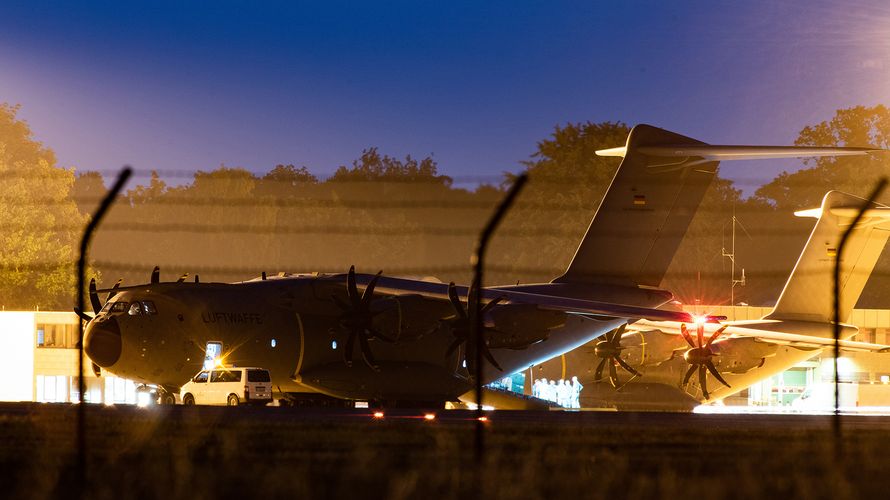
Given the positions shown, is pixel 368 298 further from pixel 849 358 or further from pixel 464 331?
pixel 849 358

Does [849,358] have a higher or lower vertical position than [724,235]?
lower

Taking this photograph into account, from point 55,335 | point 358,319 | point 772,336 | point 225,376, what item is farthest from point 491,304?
point 55,335

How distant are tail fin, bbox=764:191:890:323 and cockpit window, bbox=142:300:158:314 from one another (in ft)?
70.7

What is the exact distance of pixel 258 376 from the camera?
3272cm

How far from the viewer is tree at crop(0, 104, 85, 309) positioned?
8594 cm

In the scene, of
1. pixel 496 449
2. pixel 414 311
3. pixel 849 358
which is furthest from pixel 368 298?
pixel 849 358

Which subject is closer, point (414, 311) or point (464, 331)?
point (464, 331)

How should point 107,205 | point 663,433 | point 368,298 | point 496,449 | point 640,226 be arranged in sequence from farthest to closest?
point 640,226, point 368,298, point 663,433, point 496,449, point 107,205

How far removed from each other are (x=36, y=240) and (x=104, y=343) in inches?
2388

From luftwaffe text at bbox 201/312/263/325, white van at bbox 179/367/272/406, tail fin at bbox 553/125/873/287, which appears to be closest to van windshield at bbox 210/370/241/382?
white van at bbox 179/367/272/406

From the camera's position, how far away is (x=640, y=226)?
37.3 meters

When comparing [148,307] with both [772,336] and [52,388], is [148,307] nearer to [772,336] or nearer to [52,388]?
[772,336]

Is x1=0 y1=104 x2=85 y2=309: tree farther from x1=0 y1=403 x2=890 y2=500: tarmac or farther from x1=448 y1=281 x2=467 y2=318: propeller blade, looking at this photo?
x1=0 y1=403 x2=890 y2=500: tarmac

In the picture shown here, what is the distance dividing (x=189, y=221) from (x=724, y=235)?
43.9m
